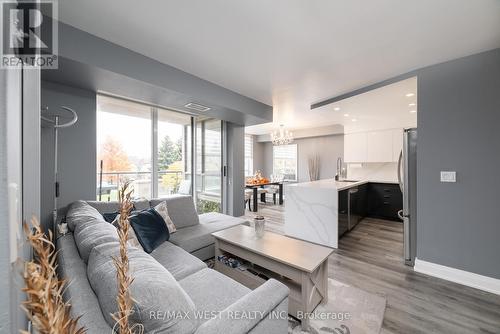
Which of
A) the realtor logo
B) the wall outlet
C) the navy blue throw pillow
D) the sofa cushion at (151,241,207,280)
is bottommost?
the sofa cushion at (151,241,207,280)

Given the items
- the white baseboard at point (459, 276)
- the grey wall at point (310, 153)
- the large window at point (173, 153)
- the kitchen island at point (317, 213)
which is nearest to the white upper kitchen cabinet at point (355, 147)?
the grey wall at point (310, 153)

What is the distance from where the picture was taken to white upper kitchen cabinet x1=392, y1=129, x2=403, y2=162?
4762 mm

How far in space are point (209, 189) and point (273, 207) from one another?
7.33 feet

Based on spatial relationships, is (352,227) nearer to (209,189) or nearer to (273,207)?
(273,207)

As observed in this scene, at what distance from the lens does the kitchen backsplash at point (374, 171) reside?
513 cm

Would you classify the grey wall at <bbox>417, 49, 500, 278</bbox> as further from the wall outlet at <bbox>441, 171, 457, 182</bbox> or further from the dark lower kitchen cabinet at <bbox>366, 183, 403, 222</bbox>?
the dark lower kitchen cabinet at <bbox>366, 183, 403, 222</bbox>

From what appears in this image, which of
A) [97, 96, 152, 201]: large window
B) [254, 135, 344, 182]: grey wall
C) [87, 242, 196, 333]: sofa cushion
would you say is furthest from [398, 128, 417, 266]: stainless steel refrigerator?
[97, 96, 152, 201]: large window

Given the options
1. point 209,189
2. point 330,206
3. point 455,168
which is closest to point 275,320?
point 330,206

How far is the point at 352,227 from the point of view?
13.3 ft

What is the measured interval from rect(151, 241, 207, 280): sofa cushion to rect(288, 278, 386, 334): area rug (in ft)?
3.05

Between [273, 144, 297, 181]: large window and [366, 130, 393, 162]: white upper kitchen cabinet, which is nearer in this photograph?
[366, 130, 393, 162]: white upper kitchen cabinet

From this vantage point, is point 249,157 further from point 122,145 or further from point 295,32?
point 295,32

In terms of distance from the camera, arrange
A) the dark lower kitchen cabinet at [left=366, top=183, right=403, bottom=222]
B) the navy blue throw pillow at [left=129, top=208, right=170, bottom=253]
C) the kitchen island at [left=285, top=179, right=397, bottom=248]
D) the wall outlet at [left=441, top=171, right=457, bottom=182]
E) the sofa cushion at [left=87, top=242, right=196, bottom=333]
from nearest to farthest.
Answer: the sofa cushion at [left=87, top=242, right=196, bottom=333], the navy blue throw pillow at [left=129, top=208, right=170, bottom=253], the wall outlet at [left=441, top=171, right=457, bottom=182], the kitchen island at [left=285, top=179, right=397, bottom=248], the dark lower kitchen cabinet at [left=366, top=183, right=403, bottom=222]

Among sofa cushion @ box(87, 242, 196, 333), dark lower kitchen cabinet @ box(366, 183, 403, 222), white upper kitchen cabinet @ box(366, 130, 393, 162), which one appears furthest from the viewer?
white upper kitchen cabinet @ box(366, 130, 393, 162)
